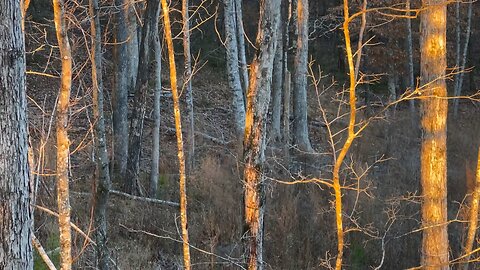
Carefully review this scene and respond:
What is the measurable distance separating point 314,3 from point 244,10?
3.53m

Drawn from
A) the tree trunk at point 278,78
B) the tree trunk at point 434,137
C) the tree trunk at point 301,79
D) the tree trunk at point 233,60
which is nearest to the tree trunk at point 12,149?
the tree trunk at point 434,137

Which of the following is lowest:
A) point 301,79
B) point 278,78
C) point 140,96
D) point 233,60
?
point 140,96

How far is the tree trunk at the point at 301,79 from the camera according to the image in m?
13.0

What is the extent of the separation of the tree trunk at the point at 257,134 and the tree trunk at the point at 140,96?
5.32 metres

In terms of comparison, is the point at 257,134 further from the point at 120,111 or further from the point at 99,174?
the point at 120,111

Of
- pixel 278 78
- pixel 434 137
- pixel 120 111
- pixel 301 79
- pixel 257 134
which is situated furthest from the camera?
pixel 278 78

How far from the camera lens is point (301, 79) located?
45.1ft

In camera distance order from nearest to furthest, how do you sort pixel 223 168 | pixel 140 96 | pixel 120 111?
pixel 140 96
pixel 120 111
pixel 223 168

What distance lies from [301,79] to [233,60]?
3.11 metres

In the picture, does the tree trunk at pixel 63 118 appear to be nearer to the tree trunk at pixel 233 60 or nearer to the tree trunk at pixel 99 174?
the tree trunk at pixel 99 174

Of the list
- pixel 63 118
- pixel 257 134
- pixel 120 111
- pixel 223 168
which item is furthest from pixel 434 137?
pixel 120 111

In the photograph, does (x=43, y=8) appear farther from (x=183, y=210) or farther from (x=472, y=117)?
(x=183, y=210)

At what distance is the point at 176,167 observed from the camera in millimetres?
13453

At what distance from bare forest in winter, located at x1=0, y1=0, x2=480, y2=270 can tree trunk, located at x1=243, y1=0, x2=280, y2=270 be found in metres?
0.01
